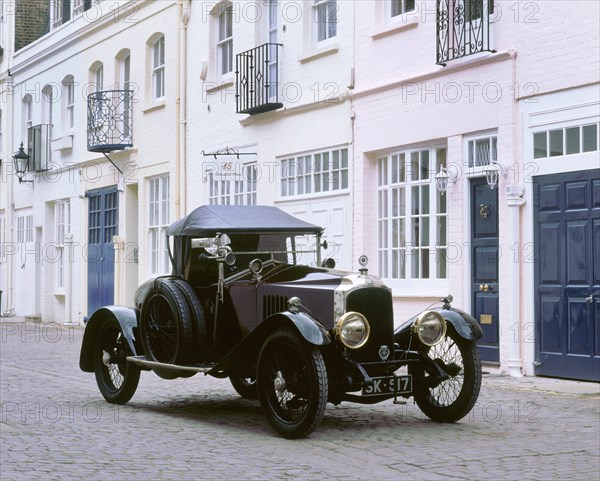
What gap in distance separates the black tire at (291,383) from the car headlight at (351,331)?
27cm

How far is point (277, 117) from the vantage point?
19.5 m

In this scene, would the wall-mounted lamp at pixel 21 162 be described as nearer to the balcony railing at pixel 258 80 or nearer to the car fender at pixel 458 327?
the balcony railing at pixel 258 80

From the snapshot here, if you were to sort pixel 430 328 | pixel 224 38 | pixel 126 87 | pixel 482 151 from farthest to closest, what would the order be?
pixel 126 87
pixel 224 38
pixel 482 151
pixel 430 328

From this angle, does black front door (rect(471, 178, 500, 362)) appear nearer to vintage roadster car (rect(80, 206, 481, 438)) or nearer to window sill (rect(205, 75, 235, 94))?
vintage roadster car (rect(80, 206, 481, 438))

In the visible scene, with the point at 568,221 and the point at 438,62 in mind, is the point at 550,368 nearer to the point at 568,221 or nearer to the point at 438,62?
the point at 568,221

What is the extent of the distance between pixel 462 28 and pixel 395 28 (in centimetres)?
146

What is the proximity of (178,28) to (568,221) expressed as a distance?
11.6 metres

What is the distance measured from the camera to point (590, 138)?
13.3 meters

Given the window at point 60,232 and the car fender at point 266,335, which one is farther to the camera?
the window at point 60,232

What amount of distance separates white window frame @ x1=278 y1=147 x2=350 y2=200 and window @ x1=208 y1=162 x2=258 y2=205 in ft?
3.60

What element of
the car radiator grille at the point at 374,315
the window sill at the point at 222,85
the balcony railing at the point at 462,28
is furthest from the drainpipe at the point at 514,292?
the window sill at the point at 222,85

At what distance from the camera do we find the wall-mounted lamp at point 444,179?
50.1 ft

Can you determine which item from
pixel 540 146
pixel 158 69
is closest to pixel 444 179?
pixel 540 146

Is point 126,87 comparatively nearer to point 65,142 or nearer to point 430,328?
point 65,142
